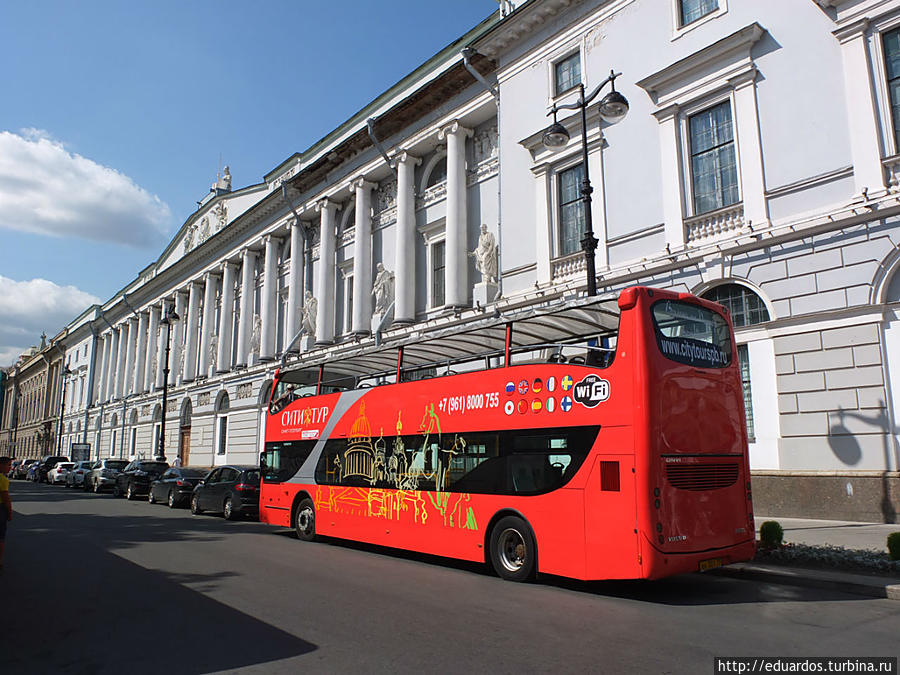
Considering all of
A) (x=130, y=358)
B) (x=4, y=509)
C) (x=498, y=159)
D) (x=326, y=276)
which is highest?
(x=498, y=159)

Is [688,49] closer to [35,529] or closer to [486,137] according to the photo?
[486,137]

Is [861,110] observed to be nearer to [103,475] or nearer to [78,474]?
[103,475]

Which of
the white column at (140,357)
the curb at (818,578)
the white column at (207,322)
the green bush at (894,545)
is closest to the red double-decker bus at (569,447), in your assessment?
the curb at (818,578)

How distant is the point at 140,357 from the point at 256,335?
83.7ft

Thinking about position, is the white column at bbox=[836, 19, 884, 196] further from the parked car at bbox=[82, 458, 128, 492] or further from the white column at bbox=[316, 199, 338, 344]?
the parked car at bbox=[82, 458, 128, 492]

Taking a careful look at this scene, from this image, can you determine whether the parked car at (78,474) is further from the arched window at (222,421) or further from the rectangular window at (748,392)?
the rectangular window at (748,392)

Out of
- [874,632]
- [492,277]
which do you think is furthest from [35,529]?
[874,632]

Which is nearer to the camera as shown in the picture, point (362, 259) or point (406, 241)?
point (406, 241)

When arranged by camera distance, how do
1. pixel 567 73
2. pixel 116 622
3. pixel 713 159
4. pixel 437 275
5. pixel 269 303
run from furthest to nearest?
pixel 269 303 < pixel 437 275 < pixel 567 73 < pixel 713 159 < pixel 116 622

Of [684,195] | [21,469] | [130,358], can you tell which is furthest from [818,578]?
[21,469]

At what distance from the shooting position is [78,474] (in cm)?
3509

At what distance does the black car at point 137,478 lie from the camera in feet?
90.0

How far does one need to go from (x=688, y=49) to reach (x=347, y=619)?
1636 centimetres

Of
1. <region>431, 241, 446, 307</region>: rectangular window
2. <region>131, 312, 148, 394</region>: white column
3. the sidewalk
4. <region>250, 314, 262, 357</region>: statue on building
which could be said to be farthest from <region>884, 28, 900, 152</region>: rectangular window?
<region>131, 312, 148, 394</region>: white column
